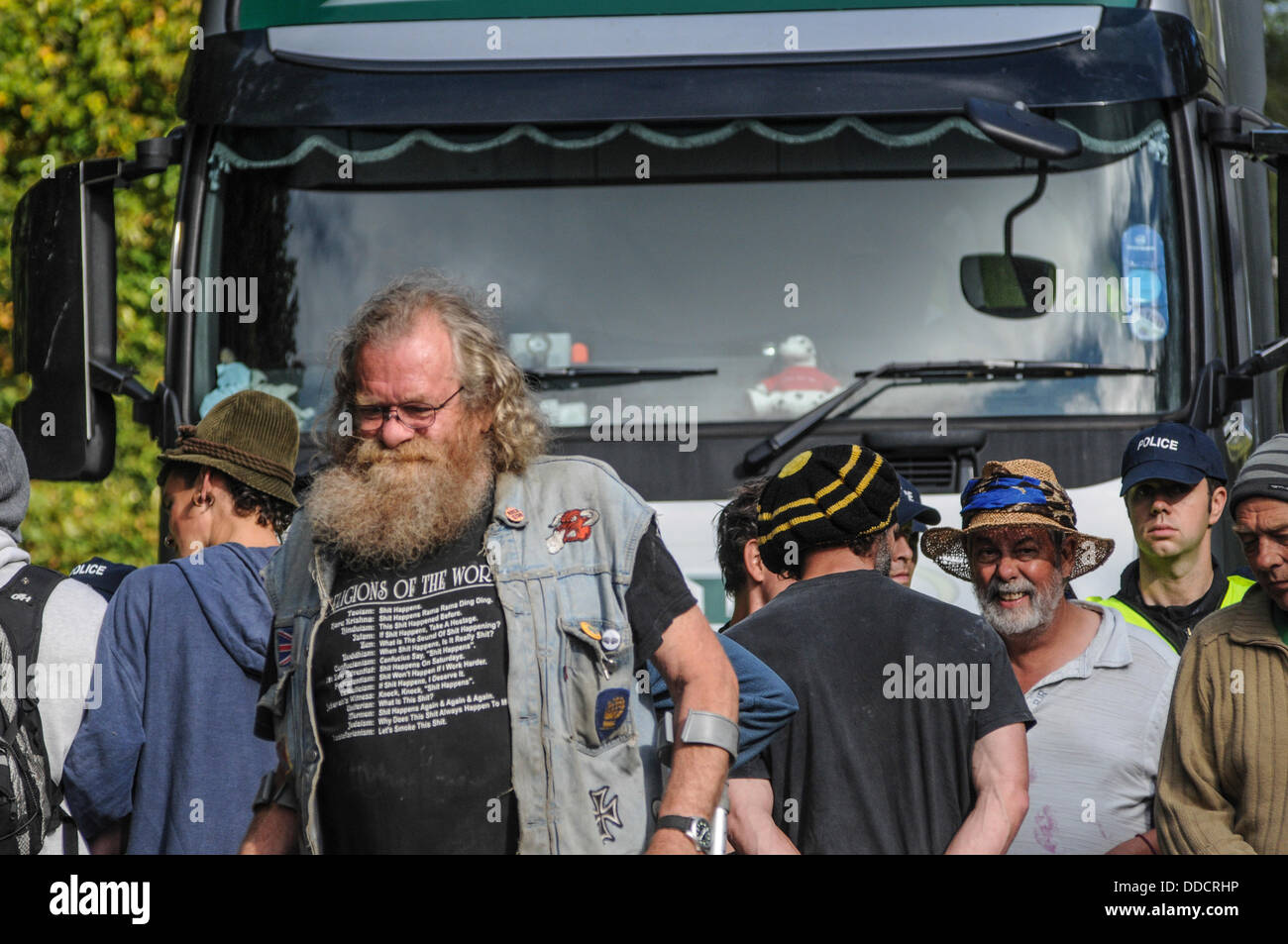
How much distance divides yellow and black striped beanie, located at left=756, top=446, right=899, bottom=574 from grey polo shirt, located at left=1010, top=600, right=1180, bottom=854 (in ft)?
2.31

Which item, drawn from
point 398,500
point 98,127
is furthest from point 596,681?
point 98,127

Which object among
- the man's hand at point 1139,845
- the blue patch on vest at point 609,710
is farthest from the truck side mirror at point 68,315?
the man's hand at point 1139,845

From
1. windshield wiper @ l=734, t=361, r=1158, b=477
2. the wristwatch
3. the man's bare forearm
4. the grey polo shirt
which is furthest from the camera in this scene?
windshield wiper @ l=734, t=361, r=1158, b=477

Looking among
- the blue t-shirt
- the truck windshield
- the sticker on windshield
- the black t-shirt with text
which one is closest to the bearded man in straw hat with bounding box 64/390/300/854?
the blue t-shirt

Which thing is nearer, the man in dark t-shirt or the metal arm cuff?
the metal arm cuff

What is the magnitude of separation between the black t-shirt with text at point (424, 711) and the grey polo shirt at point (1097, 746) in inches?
52.0

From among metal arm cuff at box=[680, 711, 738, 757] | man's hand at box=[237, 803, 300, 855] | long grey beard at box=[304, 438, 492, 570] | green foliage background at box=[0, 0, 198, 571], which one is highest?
green foliage background at box=[0, 0, 198, 571]

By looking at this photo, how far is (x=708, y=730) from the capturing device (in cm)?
315

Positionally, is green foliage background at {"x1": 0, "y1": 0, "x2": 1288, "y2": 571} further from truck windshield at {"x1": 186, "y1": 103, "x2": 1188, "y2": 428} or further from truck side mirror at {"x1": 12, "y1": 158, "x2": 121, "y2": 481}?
truck windshield at {"x1": 186, "y1": 103, "x2": 1188, "y2": 428}

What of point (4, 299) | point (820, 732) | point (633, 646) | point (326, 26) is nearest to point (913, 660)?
point (820, 732)

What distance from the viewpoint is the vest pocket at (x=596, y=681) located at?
318cm

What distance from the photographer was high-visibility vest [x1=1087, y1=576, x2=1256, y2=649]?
4.77 m

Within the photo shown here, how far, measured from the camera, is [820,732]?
12.1ft
